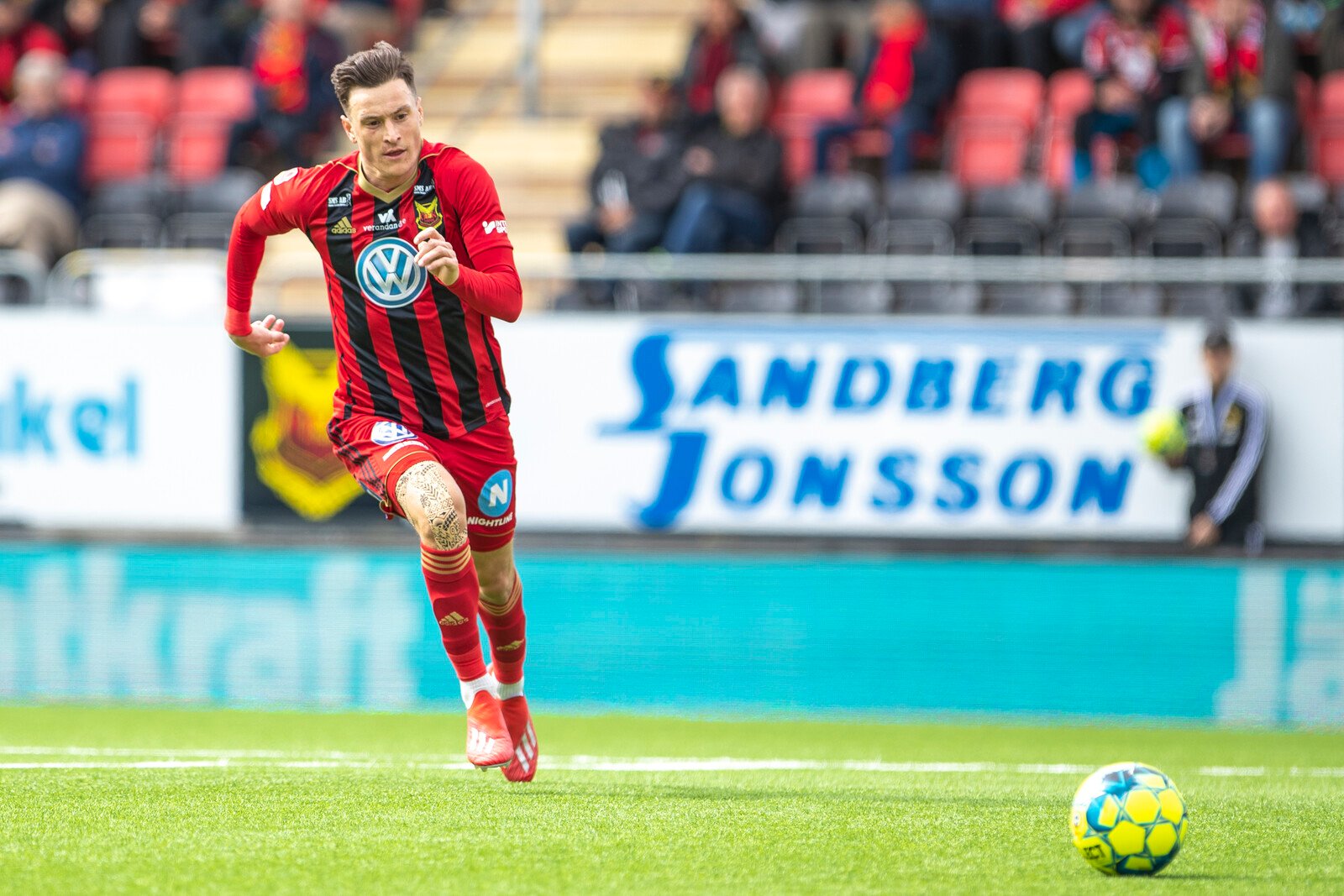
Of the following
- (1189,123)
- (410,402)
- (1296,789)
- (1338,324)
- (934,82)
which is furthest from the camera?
(934,82)

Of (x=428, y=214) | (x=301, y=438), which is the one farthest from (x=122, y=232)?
(x=428, y=214)

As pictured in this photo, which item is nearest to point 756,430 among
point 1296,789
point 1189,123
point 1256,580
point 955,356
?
point 955,356

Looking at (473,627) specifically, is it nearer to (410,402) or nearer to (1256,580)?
(410,402)

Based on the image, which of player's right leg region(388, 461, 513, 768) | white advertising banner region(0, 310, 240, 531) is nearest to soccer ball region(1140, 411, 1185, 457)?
white advertising banner region(0, 310, 240, 531)

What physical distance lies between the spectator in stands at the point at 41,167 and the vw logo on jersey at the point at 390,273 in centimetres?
895

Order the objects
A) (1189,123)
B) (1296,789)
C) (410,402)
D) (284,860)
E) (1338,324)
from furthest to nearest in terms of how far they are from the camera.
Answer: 1. (1189,123)
2. (1338,324)
3. (1296,789)
4. (410,402)
5. (284,860)

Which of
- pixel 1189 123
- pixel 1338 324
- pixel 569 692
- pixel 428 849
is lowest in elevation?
pixel 569 692

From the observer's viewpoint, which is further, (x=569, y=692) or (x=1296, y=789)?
(x=569, y=692)

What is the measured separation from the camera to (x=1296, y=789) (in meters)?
6.69

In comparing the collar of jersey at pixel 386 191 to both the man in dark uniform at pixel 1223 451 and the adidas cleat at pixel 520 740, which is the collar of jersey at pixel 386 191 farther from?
the man in dark uniform at pixel 1223 451

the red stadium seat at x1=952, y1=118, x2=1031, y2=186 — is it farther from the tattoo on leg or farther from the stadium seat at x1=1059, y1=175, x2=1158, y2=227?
the tattoo on leg

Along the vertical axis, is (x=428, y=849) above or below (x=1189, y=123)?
below

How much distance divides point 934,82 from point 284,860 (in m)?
10.4

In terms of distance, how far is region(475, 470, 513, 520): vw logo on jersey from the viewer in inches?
239
